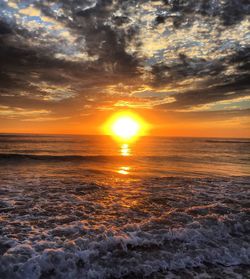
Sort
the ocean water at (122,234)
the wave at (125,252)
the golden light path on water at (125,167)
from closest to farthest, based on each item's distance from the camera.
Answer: the wave at (125,252), the ocean water at (122,234), the golden light path on water at (125,167)

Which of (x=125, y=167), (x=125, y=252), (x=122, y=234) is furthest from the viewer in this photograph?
(x=125, y=167)

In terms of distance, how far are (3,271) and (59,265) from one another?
112cm

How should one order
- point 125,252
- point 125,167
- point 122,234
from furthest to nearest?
point 125,167
point 122,234
point 125,252

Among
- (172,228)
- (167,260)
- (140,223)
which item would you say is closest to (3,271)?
(167,260)

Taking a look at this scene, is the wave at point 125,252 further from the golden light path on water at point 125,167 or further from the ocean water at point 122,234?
the golden light path on water at point 125,167

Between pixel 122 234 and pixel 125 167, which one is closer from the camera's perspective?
pixel 122 234

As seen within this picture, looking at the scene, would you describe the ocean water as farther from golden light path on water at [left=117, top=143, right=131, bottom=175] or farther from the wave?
golden light path on water at [left=117, top=143, right=131, bottom=175]

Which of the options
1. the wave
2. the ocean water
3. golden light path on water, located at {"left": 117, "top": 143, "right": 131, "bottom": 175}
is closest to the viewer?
the wave

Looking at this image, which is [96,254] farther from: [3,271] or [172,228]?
[172,228]

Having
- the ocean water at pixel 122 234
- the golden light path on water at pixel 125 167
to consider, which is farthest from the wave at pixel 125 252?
the golden light path on water at pixel 125 167

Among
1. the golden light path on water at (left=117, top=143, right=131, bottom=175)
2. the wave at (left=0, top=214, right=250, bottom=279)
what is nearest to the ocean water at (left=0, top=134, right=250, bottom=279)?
the wave at (left=0, top=214, right=250, bottom=279)

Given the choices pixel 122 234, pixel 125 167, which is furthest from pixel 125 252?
pixel 125 167

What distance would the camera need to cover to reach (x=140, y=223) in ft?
27.2

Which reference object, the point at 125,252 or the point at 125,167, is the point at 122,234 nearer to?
the point at 125,252
